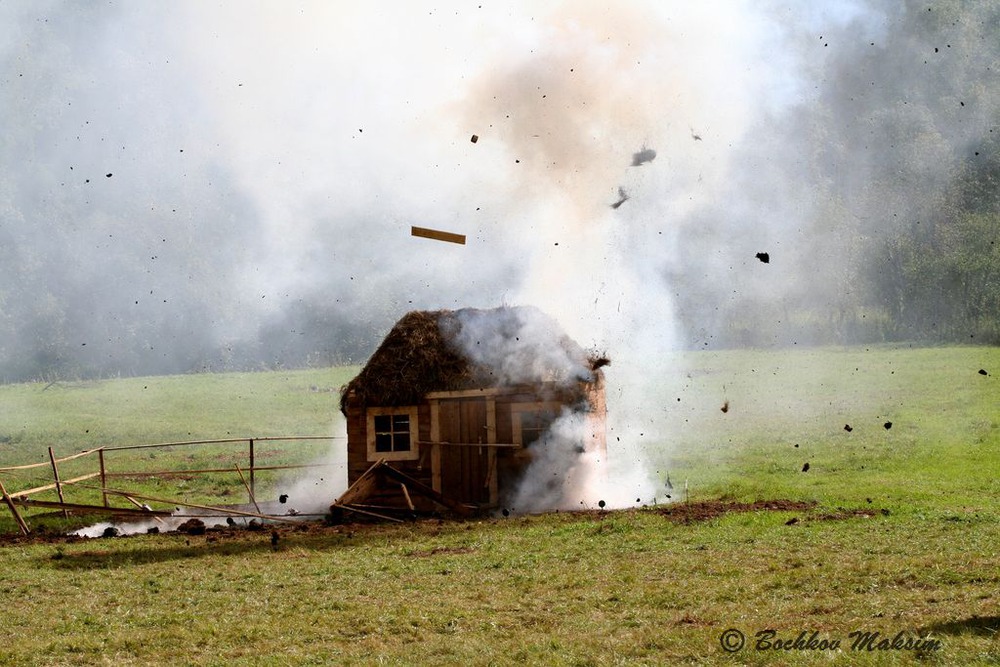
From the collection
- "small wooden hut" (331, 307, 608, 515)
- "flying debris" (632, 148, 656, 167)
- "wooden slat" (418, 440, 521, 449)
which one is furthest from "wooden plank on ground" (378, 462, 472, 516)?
"flying debris" (632, 148, 656, 167)

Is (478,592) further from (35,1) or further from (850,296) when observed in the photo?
(35,1)

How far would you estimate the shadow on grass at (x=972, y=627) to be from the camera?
33.1 feet

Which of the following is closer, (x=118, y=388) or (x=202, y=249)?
(x=118, y=388)

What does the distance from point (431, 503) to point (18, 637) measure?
35.3ft

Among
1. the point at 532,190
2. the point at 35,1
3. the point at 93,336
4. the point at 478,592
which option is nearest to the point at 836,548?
the point at 478,592

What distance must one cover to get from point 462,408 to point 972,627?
13705 mm

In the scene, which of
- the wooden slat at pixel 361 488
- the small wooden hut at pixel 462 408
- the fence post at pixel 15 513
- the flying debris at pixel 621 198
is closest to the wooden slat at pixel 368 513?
the wooden slat at pixel 361 488

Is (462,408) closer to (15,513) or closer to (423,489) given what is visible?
(423,489)

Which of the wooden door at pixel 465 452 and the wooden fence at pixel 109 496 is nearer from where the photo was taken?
the wooden fence at pixel 109 496

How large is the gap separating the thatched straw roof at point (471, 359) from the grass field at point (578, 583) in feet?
10.6

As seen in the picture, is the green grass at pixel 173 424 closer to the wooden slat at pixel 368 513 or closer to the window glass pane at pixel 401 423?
the window glass pane at pixel 401 423

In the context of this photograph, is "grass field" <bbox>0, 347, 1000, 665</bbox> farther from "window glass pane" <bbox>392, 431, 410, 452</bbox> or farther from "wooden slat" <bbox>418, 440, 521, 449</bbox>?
"window glass pane" <bbox>392, 431, 410, 452</bbox>

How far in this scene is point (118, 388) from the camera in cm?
6525

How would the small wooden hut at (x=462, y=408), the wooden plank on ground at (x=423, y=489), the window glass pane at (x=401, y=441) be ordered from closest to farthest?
the wooden plank on ground at (x=423, y=489) < the small wooden hut at (x=462, y=408) < the window glass pane at (x=401, y=441)
